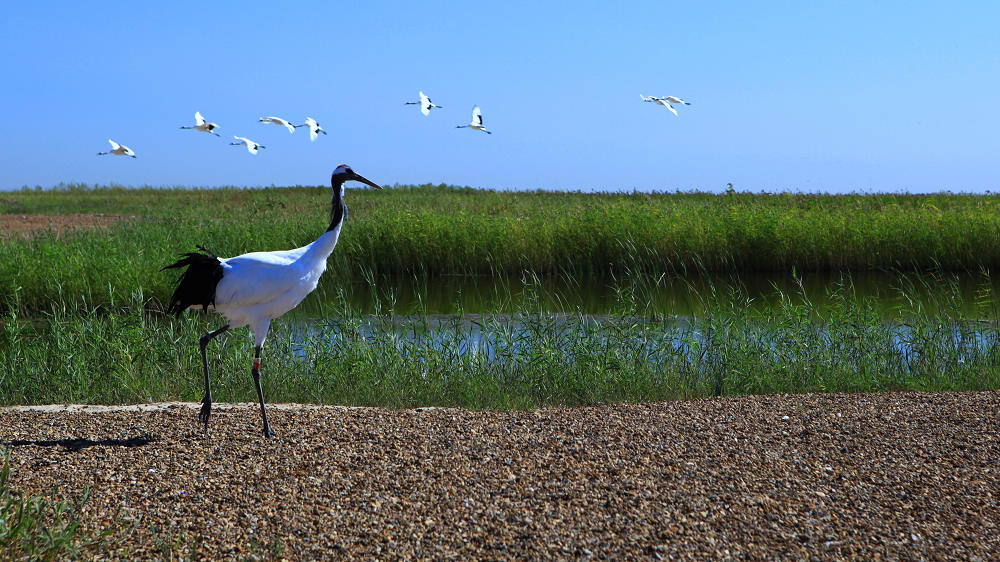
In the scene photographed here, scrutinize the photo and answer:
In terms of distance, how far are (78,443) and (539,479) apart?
10.5ft

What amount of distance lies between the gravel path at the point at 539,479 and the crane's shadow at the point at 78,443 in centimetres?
2

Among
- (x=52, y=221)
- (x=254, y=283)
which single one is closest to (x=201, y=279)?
(x=254, y=283)

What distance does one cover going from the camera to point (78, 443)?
565cm

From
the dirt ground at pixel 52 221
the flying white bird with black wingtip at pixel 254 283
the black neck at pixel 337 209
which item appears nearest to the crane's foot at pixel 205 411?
the flying white bird with black wingtip at pixel 254 283

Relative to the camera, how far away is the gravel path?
157 inches

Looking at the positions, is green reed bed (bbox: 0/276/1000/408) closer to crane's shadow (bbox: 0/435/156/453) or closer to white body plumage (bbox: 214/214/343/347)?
white body plumage (bbox: 214/214/343/347)

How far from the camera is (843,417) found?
626cm

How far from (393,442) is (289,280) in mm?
1527

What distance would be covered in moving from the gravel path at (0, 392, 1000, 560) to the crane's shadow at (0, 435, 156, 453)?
1.0 inches

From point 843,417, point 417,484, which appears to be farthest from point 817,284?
point 417,484

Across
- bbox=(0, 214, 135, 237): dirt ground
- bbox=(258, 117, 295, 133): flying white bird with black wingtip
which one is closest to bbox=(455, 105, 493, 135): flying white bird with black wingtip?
bbox=(258, 117, 295, 133): flying white bird with black wingtip

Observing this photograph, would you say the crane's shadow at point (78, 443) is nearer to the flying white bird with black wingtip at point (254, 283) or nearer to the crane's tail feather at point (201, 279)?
the flying white bird with black wingtip at point (254, 283)

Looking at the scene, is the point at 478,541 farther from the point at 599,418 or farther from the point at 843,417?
the point at 843,417

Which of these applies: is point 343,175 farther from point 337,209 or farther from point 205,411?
point 205,411
